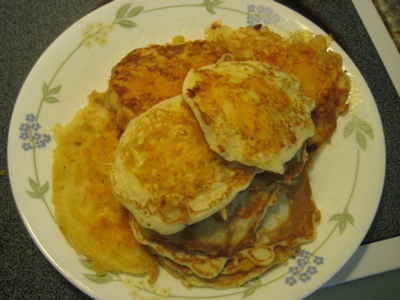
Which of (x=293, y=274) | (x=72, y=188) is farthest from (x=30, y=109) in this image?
(x=293, y=274)

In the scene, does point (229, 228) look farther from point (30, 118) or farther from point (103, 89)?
point (30, 118)

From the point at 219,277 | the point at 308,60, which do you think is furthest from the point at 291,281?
the point at 308,60

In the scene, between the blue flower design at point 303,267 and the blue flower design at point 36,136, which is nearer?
the blue flower design at point 303,267

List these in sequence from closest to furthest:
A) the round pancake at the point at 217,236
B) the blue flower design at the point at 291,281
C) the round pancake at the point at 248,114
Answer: the round pancake at the point at 248,114, the round pancake at the point at 217,236, the blue flower design at the point at 291,281

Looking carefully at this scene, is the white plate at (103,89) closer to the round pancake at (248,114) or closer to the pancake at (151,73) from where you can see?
the pancake at (151,73)

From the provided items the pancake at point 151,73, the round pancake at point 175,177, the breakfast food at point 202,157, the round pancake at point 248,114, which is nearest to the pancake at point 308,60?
the breakfast food at point 202,157

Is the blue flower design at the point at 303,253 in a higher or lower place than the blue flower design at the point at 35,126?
lower

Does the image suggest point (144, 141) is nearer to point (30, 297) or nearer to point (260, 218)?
point (260, 218)

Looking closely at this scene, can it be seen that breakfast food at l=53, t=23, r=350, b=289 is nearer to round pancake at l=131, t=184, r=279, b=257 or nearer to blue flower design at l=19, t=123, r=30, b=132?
round pancake at l=131, t=184, r=279, b=257
